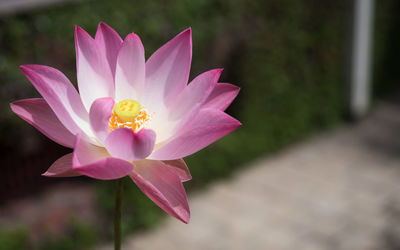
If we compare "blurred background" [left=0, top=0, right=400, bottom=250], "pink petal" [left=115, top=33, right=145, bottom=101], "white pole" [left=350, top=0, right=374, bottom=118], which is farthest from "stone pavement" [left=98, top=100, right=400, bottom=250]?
"pink petal" [left=115, top=33, right=145, bottom=101]

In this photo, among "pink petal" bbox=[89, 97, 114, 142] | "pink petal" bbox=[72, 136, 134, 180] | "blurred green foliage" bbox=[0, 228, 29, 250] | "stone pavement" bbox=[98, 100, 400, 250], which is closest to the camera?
"pink petal" bbox=[72, 136, 134, 180]

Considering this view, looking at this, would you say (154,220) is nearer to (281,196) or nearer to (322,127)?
(281,196)

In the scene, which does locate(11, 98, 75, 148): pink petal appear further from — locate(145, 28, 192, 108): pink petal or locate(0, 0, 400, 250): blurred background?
locate(0, 0, 400, 250): blurred background

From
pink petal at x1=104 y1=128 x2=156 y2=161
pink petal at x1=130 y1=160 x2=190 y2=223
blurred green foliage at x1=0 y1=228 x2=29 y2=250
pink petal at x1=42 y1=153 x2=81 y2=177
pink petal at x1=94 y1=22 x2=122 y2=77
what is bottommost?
blurred green foliage at x1=0 y1=228 x2=29 y2=250

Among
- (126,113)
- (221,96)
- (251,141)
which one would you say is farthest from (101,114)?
(251,141)

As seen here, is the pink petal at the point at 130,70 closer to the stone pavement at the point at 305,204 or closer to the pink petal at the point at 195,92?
the pink petal at the point at 195,92
